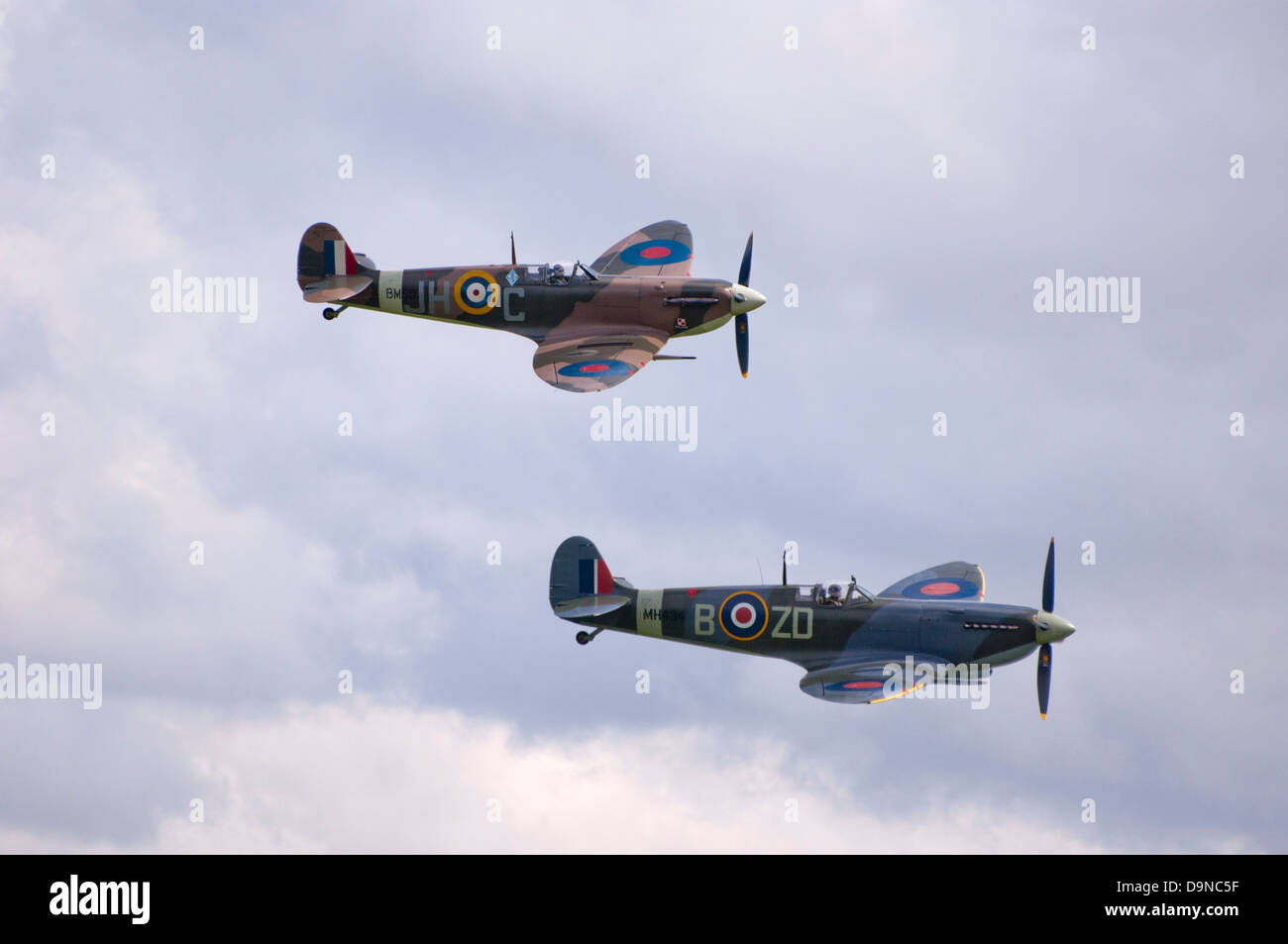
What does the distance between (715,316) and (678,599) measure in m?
6.90

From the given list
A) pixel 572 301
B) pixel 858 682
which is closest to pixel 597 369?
pixel 572 301

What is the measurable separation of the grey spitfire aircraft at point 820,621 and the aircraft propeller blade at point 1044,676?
0.02 m

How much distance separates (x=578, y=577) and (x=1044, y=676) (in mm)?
10404

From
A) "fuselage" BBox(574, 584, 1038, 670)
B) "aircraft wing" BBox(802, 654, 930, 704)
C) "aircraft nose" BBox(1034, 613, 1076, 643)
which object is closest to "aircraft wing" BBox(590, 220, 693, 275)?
"fuselage" BBox(574, 584, 1038, 670)

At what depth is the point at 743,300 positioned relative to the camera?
1863 inches

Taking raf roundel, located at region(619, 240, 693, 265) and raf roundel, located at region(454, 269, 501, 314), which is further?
raf roundel, located at region(619, 240, 693, 265)

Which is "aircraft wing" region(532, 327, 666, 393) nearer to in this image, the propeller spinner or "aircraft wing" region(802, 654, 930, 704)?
the propeller spinner

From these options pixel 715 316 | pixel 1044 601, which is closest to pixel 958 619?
pixel 1044 601

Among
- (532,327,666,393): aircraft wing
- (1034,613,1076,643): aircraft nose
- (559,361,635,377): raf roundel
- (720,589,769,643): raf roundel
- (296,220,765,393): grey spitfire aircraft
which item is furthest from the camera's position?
(296,220,765,393): grey spitfire aircraft

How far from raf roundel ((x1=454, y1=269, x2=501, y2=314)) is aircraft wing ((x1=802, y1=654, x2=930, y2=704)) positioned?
38.4ft

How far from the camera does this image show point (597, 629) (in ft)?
148

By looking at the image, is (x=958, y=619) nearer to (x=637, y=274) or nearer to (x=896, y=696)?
(x=896, y=696)

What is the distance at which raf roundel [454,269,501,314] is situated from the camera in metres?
47.9
